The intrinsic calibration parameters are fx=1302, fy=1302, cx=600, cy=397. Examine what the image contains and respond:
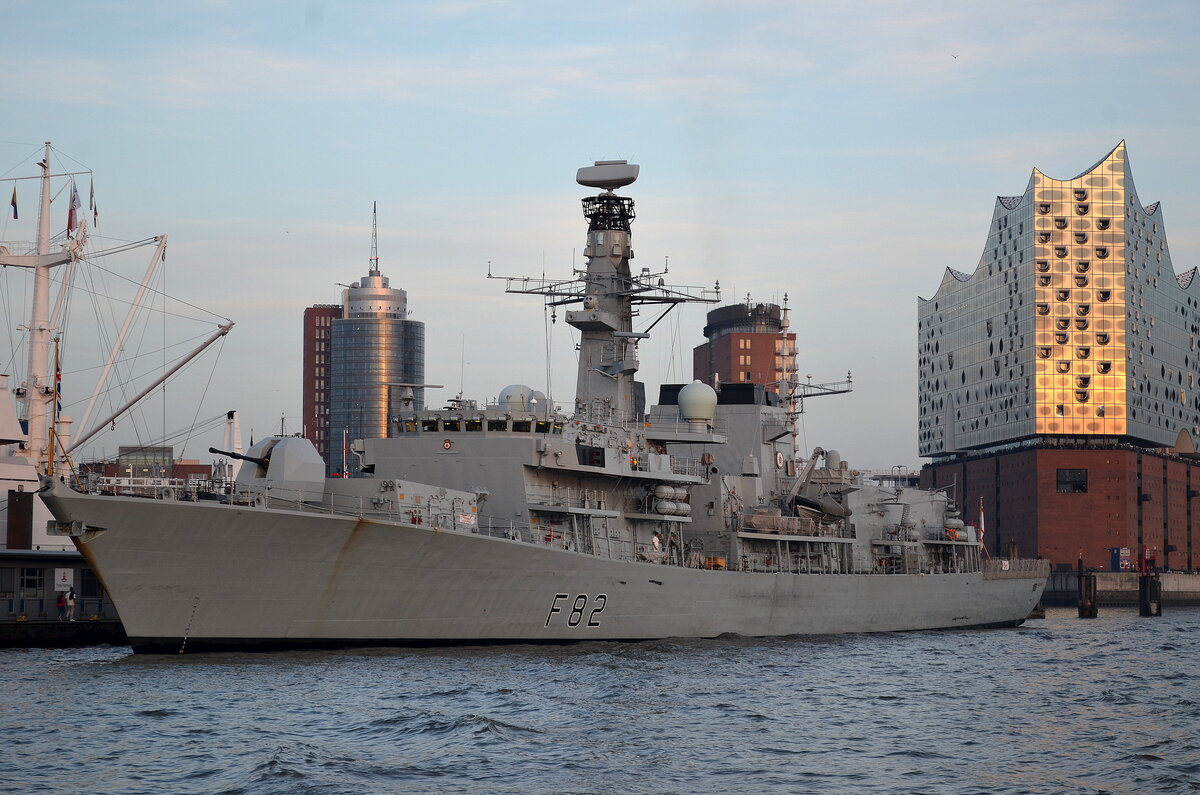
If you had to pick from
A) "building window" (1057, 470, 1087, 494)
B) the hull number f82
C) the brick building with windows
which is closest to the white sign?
the hull number f82

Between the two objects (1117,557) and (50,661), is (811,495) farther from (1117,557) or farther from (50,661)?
(1117,557)

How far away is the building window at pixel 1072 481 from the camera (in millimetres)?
97750

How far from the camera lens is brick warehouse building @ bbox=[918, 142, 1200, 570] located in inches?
3851

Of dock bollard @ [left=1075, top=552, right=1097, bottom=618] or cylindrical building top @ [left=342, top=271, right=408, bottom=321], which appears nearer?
dock bollard @ [left=1075, top=552, right=1097, bottom=618]

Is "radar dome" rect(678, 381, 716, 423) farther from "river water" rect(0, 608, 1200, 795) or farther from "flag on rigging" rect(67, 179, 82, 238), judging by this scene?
"flag on rigging" rect(67, 179, 82, 238)

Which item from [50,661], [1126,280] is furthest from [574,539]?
[1126,280]

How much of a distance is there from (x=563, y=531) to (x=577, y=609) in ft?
7.04

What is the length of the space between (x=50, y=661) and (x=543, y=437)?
12.6 meters

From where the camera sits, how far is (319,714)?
853 inches

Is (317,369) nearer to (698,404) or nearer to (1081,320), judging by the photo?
(1081,320)

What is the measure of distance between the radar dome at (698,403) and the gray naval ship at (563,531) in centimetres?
7

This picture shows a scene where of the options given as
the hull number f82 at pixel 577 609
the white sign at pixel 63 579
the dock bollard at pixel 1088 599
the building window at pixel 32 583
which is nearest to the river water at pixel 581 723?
the hull number f82 at pixel 577 609

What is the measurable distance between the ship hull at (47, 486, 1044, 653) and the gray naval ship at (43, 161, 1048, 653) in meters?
0.05

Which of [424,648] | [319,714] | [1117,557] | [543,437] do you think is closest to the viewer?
[319,714]
